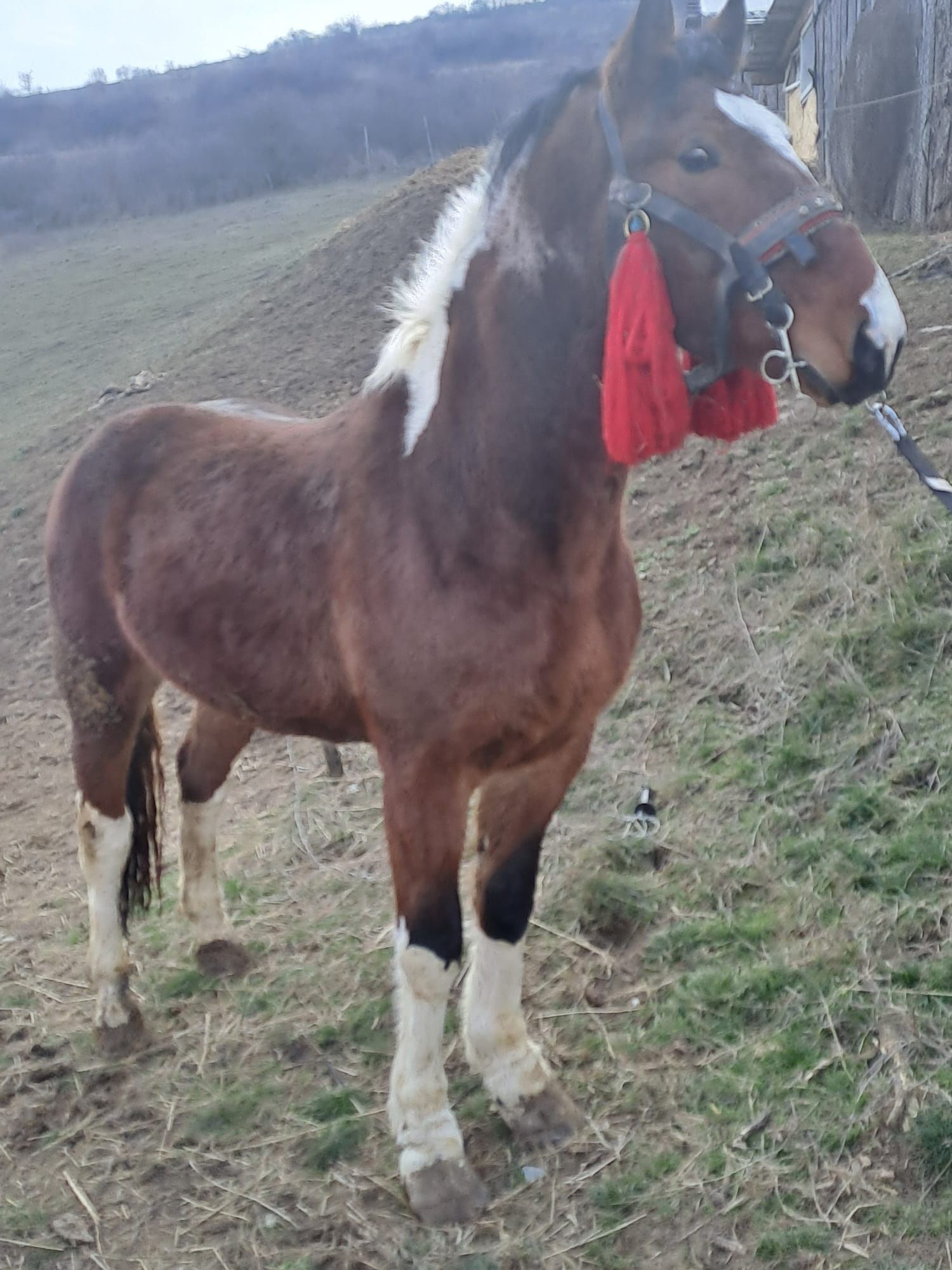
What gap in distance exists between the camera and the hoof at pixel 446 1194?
239 centimetres

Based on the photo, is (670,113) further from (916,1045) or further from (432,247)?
(916,1045)

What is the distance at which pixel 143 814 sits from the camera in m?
3.40

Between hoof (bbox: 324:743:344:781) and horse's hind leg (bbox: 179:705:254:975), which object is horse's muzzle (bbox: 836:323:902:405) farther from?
hoof (bbox: 324:743:344:781)

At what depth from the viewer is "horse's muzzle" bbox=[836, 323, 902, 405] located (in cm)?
175

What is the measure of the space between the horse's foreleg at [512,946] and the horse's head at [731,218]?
1.06 metres

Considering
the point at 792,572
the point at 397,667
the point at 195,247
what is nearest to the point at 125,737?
the point at 397,667

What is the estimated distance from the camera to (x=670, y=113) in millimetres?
1923

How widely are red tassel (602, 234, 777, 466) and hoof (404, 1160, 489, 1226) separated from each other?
5.50 feet

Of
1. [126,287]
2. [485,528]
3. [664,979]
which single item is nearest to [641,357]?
[485,528]

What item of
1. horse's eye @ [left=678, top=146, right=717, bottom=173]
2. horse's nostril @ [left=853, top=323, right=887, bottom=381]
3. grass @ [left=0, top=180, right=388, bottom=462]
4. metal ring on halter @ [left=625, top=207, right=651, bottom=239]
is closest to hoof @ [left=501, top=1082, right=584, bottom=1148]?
horse's nostril @ [left=853, top=323, right=887, bottom=381]

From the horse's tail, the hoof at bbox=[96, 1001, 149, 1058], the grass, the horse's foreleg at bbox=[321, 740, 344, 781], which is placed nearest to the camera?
the hoof at bbox=[96, 1001, 149, 1058]

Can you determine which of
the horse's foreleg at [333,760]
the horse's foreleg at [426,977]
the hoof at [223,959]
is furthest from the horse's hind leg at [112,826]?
the horse's foreleg at [426,977]

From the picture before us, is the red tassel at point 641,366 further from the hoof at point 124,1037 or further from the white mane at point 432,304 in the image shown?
the hoof at point 124,1037

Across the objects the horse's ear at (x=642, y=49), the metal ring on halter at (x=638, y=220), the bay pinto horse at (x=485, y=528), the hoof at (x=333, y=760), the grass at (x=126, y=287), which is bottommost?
the grass at (x=126, y=287)
